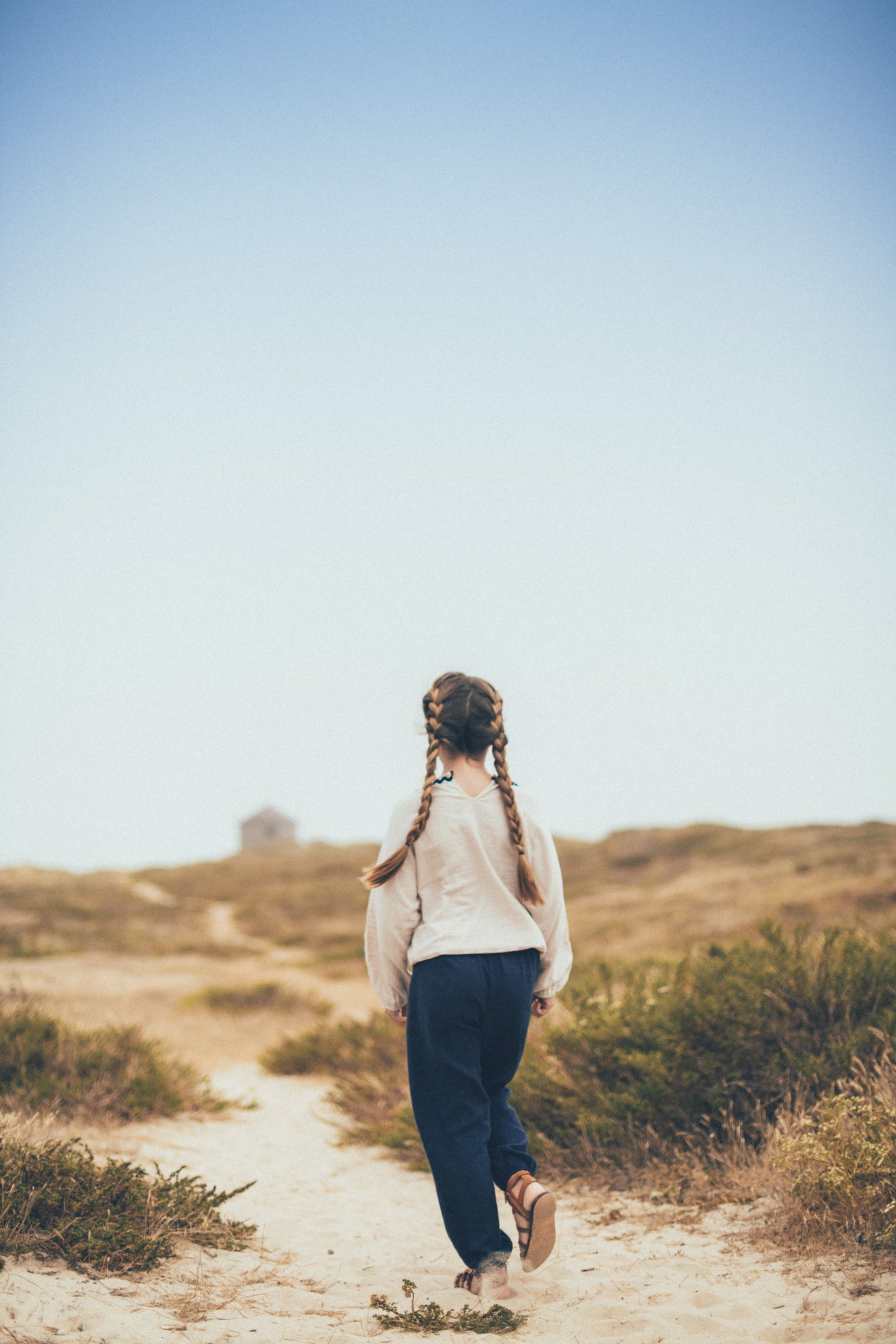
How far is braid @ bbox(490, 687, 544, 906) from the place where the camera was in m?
2.89

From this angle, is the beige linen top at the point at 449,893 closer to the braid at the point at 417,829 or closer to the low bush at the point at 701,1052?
the braid at the point at 417,829

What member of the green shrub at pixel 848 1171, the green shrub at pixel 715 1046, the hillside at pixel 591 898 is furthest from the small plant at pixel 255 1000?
the green shrub at pixel 848 1171

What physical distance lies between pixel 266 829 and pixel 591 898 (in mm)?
47312

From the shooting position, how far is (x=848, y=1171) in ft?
10.6

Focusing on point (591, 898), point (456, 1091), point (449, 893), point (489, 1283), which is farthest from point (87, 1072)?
point (591, 898)

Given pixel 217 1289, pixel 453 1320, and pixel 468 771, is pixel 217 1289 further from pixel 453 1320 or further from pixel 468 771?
pixel 468 771

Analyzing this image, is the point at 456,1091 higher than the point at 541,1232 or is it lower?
higher

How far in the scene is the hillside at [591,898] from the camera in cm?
1549

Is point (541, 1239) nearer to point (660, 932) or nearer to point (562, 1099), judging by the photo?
point (562, 1099)

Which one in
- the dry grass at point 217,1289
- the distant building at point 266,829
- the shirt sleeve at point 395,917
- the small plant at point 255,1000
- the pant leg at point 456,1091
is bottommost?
the distant building at point 266,829

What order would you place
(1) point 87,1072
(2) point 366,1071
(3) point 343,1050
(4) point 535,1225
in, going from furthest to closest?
(3) point 343,1050, (2) point 366,1071, (1) point 87,1072, (4) point 535,1225

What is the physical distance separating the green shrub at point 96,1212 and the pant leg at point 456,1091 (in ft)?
3.78

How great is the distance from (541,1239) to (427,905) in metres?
1.08

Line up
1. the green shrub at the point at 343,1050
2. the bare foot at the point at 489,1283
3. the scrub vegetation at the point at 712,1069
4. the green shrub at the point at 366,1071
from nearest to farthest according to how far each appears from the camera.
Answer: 1. the bare foot at the point at 489,1283
2. the scrub vegetation at the point at 712,1069
3. the green shrub at the point at 366,1071
4. the green shrub at the point at 343,1050
